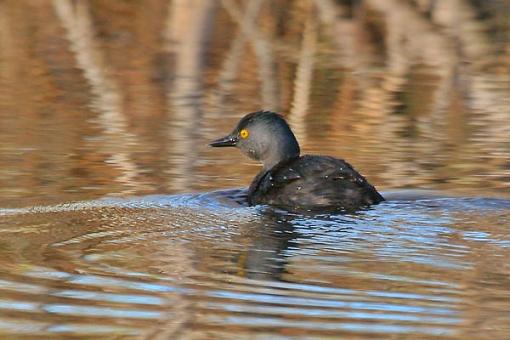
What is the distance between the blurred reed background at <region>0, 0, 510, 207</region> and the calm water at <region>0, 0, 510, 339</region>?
0.04 meters

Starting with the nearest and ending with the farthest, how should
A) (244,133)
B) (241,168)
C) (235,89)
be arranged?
(244,133) < (241,168) < (235,89)

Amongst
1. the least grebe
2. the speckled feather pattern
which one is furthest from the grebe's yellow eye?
the speckled feather pattern

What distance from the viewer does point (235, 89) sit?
44.9 ft

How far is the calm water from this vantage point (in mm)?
6102

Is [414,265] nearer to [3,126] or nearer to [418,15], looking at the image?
[3,126]

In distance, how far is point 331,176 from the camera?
8.69 m

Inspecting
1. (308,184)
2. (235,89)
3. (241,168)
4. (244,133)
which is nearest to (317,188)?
(308,184)

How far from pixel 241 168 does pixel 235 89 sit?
10.5 feet

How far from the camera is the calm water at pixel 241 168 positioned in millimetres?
6102

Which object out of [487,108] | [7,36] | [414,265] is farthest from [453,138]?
[7,36]

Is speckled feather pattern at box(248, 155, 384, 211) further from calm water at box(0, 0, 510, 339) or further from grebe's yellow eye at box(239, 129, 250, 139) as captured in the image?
grebe's yellow eye at box(239, 129, 250, 139)

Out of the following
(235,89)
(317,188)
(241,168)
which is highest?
(317,188)

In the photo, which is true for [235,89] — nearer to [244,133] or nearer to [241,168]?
[241,168]

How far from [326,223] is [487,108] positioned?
502 cm
